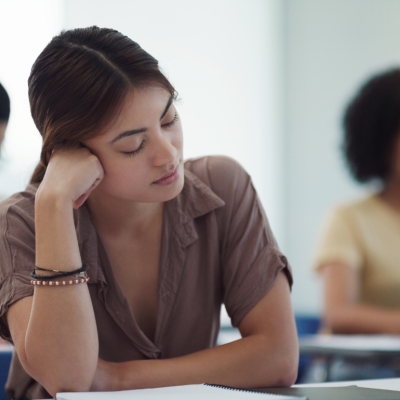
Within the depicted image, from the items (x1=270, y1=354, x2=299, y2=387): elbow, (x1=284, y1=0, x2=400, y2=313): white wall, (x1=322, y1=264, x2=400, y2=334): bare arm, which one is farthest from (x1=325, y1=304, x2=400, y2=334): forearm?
(x1=284, y1=0, x2=400, y2=313): white wall

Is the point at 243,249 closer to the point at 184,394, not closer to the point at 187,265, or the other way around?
the point at 187,265

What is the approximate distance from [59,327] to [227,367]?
0.95ft

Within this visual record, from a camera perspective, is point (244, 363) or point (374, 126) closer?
point (244, 363)

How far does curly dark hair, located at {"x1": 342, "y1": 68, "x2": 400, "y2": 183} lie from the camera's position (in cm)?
217

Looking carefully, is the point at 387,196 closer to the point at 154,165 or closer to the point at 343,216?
the point at 343,216

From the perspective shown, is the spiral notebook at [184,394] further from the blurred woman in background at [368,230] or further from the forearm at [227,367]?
the blurred woman in background at [368,230]

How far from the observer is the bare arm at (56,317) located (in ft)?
2.90

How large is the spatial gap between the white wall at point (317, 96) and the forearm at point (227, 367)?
2.95m

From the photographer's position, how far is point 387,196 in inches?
87.1

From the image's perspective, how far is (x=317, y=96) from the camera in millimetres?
3977

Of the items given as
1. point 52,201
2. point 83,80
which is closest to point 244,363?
point 52,201

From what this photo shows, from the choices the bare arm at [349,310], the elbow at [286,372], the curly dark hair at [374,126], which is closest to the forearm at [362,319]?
the bare arm at [349,310]

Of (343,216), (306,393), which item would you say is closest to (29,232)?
(306,393)

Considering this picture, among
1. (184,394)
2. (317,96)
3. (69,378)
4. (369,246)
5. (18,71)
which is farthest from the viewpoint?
(317,96)
